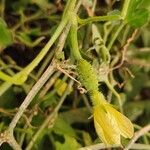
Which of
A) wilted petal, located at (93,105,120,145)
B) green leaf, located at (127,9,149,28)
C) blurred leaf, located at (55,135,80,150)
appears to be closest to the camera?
wilted petal, located at (93,105,120,145)

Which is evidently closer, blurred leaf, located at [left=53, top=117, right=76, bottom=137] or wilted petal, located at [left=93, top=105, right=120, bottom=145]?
→ wilted petal, located at [left=93, top=105, right=120, bottom=145]

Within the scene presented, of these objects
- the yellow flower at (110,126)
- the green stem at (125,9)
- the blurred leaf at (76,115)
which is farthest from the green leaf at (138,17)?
the blurred leaf at (76,115)

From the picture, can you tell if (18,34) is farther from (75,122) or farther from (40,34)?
(75,122)

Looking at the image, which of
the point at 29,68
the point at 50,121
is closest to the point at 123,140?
the point at 50,121

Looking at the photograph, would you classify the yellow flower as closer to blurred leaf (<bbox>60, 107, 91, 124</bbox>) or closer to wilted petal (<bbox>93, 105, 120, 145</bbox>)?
wilted petal (<bbox>93, 105, 120, 145</bbox>)

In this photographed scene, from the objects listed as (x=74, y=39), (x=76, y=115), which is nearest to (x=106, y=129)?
(x=74, y=39)

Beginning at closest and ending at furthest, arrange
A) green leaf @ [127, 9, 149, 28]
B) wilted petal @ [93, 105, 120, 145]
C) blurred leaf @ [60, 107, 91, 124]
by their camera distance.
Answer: wilted petal @ [93, 105, 120, 145] < green leaf @ [127, 9, 149, 28] < blurred leaf @ [60, 107, 91, 124]

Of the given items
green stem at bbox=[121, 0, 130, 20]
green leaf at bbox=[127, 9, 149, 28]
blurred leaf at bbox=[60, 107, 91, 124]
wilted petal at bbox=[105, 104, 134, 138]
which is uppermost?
green stem at bbox=[121, 0, 130, 20]

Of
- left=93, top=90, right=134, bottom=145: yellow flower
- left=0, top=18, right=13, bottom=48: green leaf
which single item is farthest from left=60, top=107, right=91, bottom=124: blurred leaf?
left=93, top=90, right=134, bottom=145: yellow flower
